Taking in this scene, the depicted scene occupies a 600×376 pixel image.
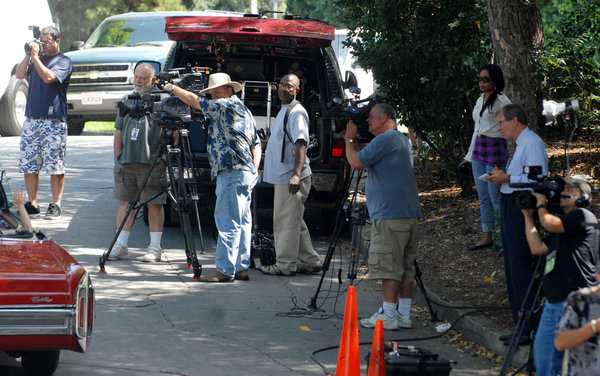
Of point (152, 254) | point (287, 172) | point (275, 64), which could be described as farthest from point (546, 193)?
point (275, 64)

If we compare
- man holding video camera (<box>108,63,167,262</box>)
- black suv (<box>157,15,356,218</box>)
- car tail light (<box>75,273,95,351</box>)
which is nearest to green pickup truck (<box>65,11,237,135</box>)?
black suv (<box>157,15,356,218</box>)

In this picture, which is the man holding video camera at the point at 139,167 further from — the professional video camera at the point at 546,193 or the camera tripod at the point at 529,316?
the professional video camera at the point at 546,193

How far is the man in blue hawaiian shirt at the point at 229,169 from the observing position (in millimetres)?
8656

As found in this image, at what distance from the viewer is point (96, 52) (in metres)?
18.1

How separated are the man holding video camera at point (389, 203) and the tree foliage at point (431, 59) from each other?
3770 mm

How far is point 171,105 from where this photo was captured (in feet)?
29.1

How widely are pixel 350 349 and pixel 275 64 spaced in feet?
20.2

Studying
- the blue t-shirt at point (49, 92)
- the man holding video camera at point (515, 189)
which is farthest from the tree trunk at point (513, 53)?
the blue t-shirt at point (49, 92)

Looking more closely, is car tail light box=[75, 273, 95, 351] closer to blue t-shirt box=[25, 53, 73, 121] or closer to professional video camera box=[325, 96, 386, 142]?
professional video camera box=[325, 96, 386, 142]

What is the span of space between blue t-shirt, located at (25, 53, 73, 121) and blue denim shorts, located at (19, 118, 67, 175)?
98mm

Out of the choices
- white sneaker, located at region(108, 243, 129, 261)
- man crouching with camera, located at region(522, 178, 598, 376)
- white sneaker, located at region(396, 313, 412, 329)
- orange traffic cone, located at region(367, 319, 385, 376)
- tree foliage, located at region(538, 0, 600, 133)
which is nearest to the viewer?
man crouching with camera, located at region(522, 178, 598, 376)

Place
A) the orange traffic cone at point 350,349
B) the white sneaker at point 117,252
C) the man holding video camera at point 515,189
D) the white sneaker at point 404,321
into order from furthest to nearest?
the white sneaker at point 117,252
the white sneaker at point 404,321
the man holding video camera at point 515,189
the orange traffic cone at point 350,349

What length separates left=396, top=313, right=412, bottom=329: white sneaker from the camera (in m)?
7.30

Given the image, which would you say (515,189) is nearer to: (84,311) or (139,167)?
(84,311)
